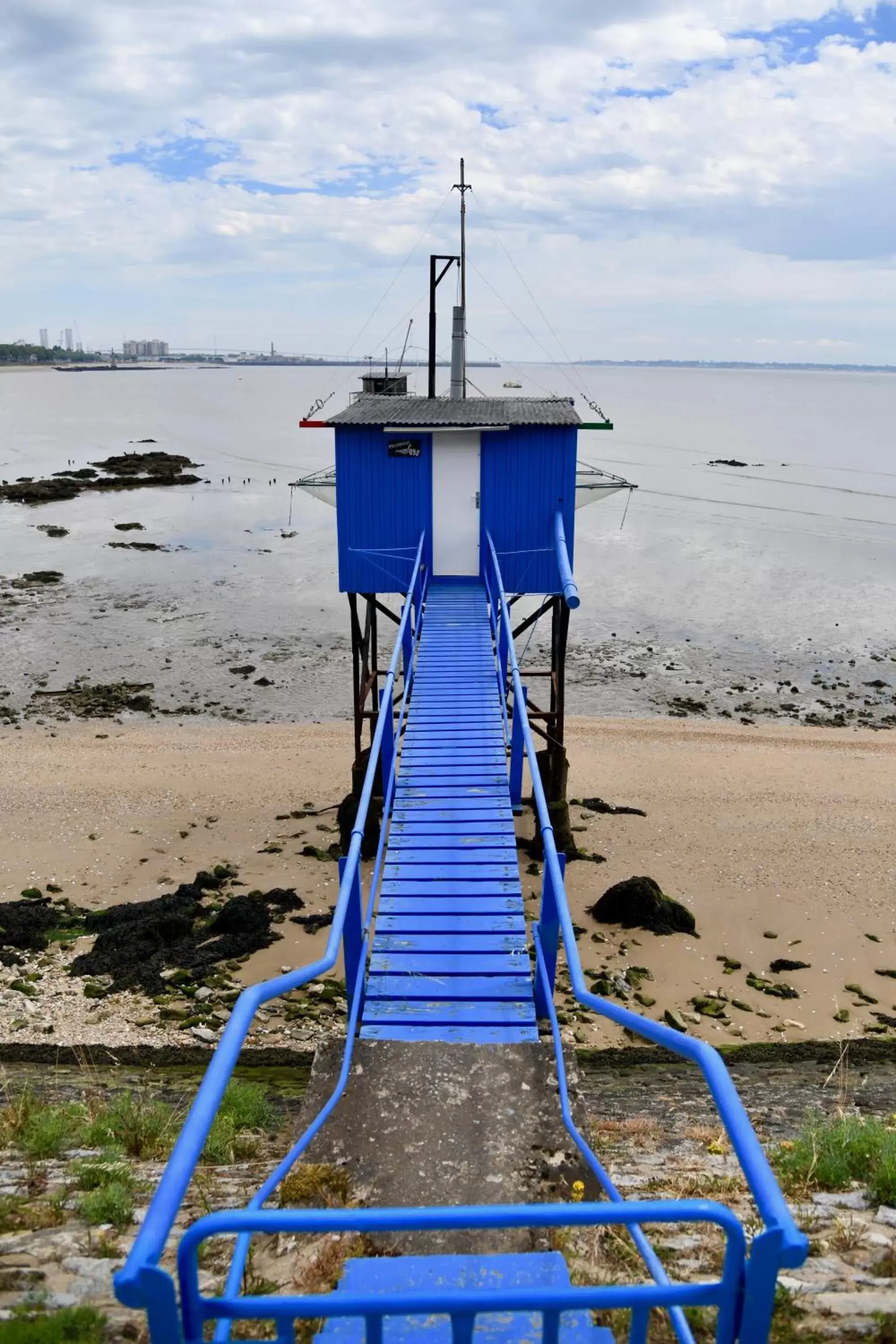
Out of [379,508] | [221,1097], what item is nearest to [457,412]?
[379,508]

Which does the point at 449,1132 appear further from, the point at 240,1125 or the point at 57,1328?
the point at 240,1125

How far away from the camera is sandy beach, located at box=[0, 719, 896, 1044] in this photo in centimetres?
1272

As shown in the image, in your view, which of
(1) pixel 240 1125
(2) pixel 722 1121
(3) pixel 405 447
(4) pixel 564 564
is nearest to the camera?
(2) pixel 722 1121

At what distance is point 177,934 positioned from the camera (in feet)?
43.7

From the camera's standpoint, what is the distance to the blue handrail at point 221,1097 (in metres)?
2.47

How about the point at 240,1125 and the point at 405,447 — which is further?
the point at 405,447

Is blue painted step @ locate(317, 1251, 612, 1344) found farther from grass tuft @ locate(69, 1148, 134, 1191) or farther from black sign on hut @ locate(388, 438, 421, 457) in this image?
black sign on hut @ locate(388, 438, 421, 457)

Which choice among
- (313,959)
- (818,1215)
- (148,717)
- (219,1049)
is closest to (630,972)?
(313,959)

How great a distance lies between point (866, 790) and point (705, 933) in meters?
8.07

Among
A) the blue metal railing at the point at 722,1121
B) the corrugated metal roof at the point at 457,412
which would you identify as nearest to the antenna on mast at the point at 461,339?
the corrugated metal roof at the point at 457,412

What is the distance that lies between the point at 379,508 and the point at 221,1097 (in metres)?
13.6

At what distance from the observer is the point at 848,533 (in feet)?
175

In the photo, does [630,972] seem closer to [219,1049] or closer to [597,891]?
[597,891]

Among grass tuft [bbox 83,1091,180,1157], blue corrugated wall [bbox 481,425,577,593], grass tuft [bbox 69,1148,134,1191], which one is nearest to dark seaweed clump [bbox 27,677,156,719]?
blue corrugated wall [bbox 481,425,577,593]
